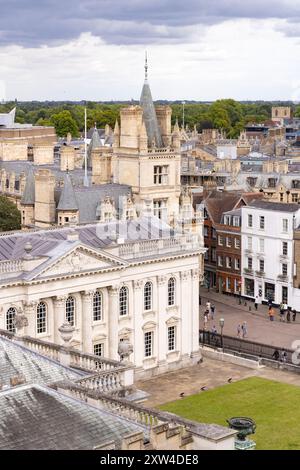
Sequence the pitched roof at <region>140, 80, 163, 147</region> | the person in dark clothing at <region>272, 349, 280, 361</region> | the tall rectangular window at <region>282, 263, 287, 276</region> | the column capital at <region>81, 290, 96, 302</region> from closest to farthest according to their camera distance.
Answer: the column capital at <region>81, 290, 96, 302</region> → the person in dark clothing at <region>272, 349, 280, 361</region> → the pitched roof at <region>140, 80, 163, 147</region> → the tall rectangular window at <region>282, 263, 287, 276</region>

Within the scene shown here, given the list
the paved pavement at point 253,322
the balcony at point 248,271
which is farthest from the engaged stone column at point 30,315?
the balcony at point 248,271

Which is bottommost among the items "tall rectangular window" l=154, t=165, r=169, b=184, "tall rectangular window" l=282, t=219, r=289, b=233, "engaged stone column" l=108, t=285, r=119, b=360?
"engaged stone column" l=108, t=285, r=119, b=360

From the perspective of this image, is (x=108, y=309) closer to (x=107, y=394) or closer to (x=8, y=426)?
(x=107, y=394)

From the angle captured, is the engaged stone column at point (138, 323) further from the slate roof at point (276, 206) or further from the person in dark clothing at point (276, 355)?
the slate roof at point (276, 206)

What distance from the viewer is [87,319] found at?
171 ft

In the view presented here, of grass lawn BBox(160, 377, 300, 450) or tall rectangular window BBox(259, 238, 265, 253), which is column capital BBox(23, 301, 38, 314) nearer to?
grass lawn BBox(160, 377, 300, 450)

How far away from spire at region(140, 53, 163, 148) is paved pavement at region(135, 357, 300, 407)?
25.0 m

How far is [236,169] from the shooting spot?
110 m

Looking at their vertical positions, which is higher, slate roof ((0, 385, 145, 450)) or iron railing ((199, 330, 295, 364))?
slate roof ((0, 385, 145, 450))

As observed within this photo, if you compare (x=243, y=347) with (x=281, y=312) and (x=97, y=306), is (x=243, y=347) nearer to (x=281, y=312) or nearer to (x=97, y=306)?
(x=97, y=306)

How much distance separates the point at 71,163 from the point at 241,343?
1502 inches

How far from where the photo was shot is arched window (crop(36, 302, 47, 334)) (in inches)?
1982

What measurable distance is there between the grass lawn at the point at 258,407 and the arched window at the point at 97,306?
6870 millimetres

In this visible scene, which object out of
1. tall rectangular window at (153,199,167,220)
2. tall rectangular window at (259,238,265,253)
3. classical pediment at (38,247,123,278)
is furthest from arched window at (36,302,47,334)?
tall rectangular window at (259,238,265,253)
